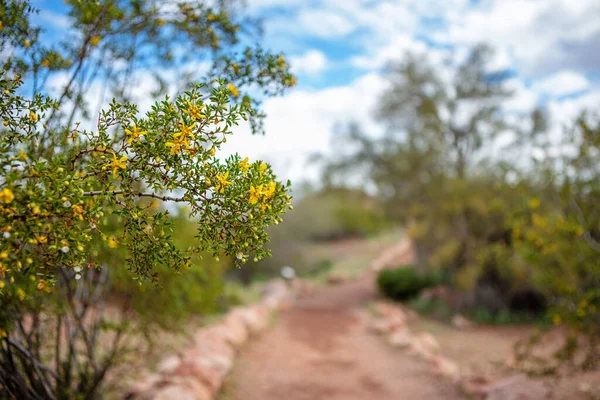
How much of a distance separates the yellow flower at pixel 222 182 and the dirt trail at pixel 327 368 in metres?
5.00

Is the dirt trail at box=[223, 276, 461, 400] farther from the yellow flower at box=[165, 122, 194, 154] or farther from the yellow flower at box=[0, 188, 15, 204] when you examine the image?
the yellow flower at box=[0, 188, 15, 204]

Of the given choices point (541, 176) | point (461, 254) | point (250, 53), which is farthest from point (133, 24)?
point (461, 254)

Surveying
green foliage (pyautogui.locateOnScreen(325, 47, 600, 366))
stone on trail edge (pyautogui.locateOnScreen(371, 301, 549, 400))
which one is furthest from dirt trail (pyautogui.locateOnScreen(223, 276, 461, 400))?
green foliage (pyautogui.locateOnScreen(325, 47, 600, 366))

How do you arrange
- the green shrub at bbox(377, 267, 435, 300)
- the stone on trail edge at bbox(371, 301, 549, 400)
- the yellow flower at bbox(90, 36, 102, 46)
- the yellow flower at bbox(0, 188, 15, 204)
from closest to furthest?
the yellow flower at bbox(0, 188, 15, 204) → the yellow flower at bbox(90, 36, 102, 46) → the stone on trail edge at bbox(371, 301, 549, 400) → the green shrub at bbox(377, 267, 435, 300)

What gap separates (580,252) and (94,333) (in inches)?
206

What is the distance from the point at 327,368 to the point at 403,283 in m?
7.70

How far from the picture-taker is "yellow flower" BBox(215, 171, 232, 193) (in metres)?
2.05

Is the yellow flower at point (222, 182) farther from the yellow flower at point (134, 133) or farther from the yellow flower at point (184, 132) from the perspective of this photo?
the yellow flower at point (134, 133)

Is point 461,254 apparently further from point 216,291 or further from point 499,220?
point 216,291

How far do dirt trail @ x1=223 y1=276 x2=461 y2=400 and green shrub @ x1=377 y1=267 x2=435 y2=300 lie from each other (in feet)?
10.8

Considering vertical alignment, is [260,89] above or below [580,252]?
above

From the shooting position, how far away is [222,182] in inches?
80.8

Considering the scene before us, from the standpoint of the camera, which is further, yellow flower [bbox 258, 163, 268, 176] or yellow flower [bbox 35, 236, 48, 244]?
yellow flower [bbox 258, 163, 268, 176]

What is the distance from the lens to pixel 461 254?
1360 cm
